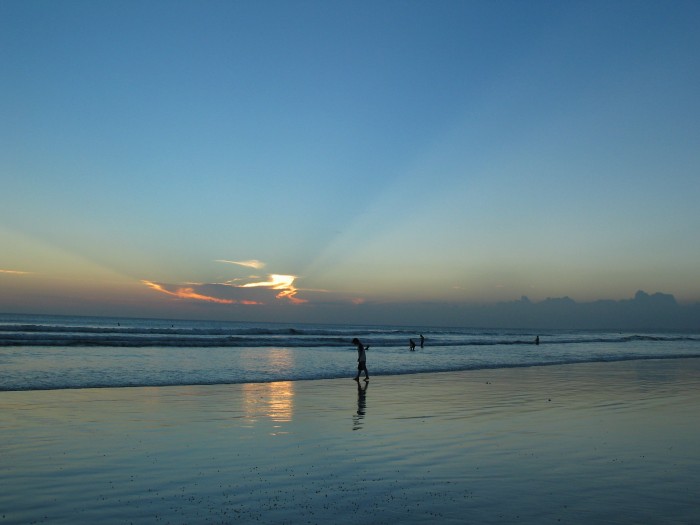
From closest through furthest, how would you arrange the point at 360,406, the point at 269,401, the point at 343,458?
the point at 343,458 < the point at 360,406 < the point at 269,401

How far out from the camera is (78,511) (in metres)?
7.81

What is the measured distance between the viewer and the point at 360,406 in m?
17.9

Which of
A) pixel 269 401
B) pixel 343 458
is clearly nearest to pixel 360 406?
pixel 269 401

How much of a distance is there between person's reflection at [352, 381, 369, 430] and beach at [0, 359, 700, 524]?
0.06 meters

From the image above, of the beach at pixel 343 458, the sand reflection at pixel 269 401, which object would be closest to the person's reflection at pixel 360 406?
the beach at pixel 343 458

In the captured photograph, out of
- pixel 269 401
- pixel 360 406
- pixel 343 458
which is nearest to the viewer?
pixel 343 458

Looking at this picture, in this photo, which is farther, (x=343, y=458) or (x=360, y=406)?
(x=360, y=406)

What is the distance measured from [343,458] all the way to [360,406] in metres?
6.97

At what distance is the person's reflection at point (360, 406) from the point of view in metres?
14.6

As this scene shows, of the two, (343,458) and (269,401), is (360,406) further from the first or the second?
(343,458)

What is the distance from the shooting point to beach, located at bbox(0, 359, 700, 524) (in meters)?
7.98

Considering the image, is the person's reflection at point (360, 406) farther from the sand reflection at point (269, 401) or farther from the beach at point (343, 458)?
the sand reflection at point (269, 401)

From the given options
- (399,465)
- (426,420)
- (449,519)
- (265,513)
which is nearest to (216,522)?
(265,513)

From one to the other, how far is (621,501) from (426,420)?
277 inches
